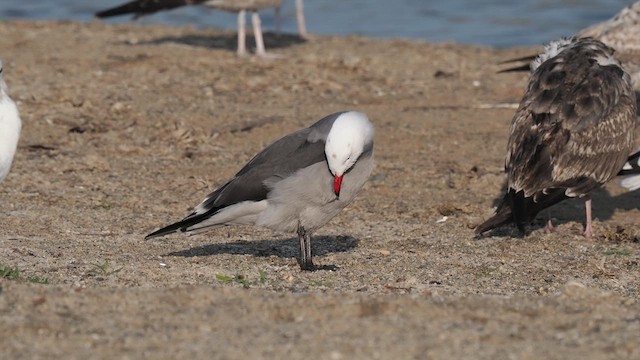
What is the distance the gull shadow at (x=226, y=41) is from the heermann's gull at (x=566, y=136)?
272 inches

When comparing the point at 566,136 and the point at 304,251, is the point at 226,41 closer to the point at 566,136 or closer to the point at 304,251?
the point at 566,136

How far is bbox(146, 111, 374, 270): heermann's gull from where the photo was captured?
652 cm

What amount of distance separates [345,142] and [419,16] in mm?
13774

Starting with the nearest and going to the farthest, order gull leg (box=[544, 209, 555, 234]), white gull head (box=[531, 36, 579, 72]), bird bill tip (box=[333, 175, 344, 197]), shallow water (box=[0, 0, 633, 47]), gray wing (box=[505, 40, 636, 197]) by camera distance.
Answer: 1. bird bill tip (box=[333, 175, 344, 197])
2. gray wing (box=[505, 40, 636, 197])
3. gull leg (box=[544, 209, 555, 234])
4. white gull head (box=[531, 36, 579, 72])
5. shallow water (box=[0, 0, 633, 47])

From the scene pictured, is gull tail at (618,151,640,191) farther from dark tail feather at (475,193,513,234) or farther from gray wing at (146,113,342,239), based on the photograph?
gray wing at (146,113,342,239)

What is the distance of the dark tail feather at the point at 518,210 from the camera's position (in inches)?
293

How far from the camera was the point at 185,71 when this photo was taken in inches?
488

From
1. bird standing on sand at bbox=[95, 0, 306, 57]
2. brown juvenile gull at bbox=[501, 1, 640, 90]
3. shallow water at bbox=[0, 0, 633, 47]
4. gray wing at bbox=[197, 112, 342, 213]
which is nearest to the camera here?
gray wing at bbox=[197, 112, 342, 213]

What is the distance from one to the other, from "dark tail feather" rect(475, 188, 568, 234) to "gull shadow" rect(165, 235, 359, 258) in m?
0.88

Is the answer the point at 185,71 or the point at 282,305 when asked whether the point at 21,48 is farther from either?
the point at 282,305

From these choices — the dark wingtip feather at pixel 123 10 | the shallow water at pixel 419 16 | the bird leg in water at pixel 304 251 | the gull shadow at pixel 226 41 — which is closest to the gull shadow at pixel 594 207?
the bird leg in water at pixel 304 251

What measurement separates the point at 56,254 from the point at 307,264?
144 centimetres

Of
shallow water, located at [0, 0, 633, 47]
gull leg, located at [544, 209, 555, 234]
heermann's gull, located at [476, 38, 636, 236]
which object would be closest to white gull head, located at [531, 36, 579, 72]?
heermann's gull, located at [476, 38, 636, 236]

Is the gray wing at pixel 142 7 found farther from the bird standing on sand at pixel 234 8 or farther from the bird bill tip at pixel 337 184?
the bird bill tip at pixel 337 184
